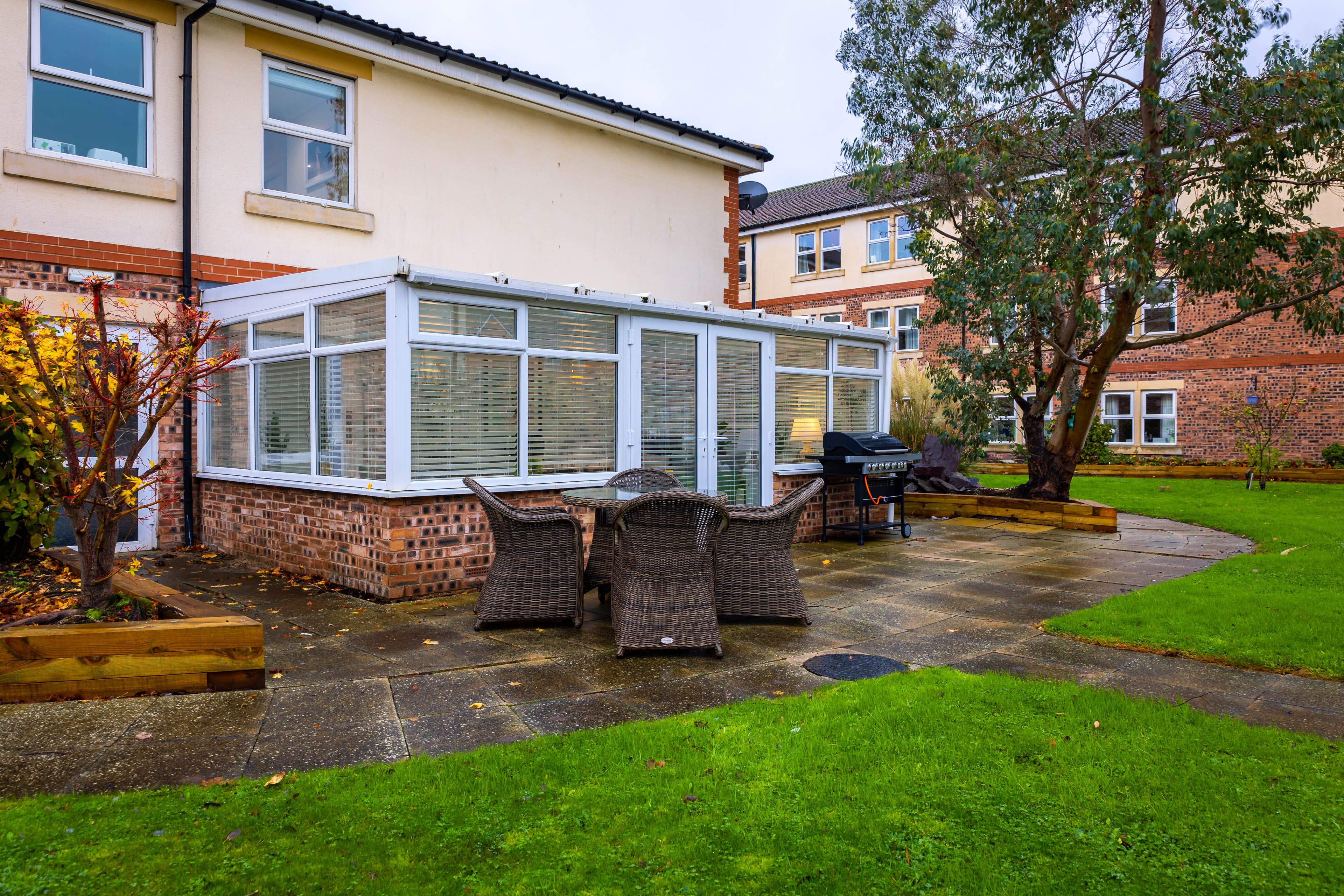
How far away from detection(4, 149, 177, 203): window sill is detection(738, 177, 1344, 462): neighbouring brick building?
34.4ft

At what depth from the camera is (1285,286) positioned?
33.8 ft

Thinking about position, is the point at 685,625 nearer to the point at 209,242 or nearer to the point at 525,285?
the point at 525,285

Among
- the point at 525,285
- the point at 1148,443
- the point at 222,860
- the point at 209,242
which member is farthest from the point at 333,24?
→ the point at 1148,443

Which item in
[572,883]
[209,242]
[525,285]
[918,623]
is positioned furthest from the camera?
[209,242]

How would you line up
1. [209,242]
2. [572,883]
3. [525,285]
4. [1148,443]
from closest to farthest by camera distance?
[572,883] → [525,285] → [209,242] → [1148,443]

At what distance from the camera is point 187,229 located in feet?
27.7

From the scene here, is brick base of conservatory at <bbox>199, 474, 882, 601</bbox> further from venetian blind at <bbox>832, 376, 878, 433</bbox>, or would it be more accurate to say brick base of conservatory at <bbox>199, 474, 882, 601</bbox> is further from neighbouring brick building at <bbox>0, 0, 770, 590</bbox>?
venetian blind at <bbox>832, 376, 878, 433</bbox>

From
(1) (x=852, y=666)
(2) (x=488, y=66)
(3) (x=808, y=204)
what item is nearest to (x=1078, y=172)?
(2) (x=488, y=66)

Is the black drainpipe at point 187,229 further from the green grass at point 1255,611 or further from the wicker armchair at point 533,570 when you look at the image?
the green grass at point 1255,611

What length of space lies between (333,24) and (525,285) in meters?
4.76

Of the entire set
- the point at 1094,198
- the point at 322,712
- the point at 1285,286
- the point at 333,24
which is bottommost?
the point at 322,712

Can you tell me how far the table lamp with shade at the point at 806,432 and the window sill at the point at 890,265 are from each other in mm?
16558

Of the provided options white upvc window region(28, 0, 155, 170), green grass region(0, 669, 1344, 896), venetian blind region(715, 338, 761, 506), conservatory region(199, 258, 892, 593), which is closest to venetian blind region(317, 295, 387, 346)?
conservatory region(199, 258, 892, 593)

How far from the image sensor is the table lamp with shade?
32.0 feet
